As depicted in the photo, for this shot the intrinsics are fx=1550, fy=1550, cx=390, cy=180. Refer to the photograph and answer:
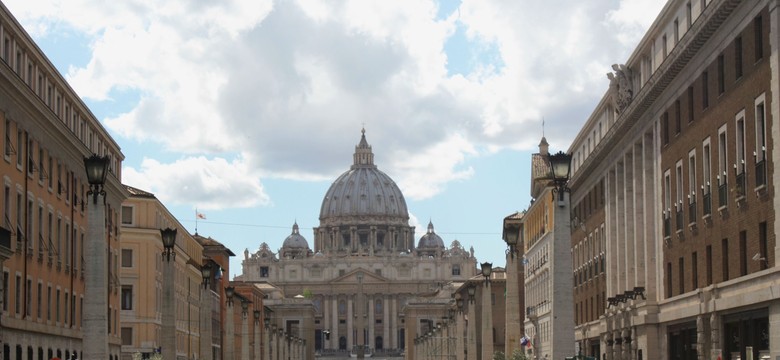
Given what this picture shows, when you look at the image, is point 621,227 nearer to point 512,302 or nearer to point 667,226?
point 512,302

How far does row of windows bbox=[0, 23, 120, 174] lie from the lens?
50.4m

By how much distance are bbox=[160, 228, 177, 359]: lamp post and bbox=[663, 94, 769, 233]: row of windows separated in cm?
1564

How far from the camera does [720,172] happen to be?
40875mm

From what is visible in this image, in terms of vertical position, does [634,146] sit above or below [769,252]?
above

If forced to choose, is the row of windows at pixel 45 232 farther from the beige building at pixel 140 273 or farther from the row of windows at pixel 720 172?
the row of windows at pixel 720 172

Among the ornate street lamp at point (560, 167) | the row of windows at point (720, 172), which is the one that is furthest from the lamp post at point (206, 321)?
the ornate street lamp at point (560, 167)

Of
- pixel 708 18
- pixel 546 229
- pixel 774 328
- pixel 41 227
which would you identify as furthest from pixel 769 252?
pixel 546 229

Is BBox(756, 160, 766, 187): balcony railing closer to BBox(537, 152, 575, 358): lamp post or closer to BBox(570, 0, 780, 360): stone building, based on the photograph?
BBox(570, 0, 780, 360): stone building

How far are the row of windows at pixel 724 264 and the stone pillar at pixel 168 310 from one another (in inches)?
627

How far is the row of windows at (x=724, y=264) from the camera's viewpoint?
119ft

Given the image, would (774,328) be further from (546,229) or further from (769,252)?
(546,229)

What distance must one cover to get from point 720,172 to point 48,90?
90.3 feet

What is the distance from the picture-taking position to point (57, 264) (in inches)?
2330

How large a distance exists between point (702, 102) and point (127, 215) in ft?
167
